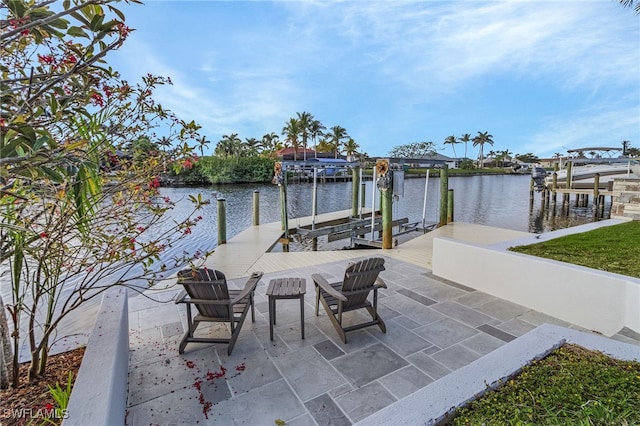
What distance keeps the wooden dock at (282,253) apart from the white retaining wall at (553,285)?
112 cm

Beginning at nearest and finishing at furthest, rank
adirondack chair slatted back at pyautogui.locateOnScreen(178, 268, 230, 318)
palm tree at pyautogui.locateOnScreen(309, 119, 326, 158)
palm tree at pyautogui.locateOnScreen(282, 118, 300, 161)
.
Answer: adirondack chair slatted back at pyautogui.locateOnScreen(178, 268, 230, 318) < palm tree at pyautogui.locateOnScreen(282, 118, 300, 161) < palm tree at pyautogui.locateOnScreen(309, 119, 326, 158)

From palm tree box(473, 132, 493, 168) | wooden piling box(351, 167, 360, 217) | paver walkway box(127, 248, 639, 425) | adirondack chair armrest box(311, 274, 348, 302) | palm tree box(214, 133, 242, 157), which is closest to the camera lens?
paver walkway box(127, 248, 639, 425)

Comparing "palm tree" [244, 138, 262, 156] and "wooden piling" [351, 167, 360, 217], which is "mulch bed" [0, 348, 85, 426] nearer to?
"wooden piling" [351, 167, 360, 217]

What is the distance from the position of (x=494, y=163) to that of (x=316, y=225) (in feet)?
264

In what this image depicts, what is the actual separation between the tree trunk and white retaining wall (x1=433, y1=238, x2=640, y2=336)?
5095mm

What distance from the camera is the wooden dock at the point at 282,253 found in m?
6.14

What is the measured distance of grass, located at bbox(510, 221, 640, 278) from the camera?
13.5 ft

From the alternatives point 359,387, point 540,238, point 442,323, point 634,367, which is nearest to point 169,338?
point 359,387

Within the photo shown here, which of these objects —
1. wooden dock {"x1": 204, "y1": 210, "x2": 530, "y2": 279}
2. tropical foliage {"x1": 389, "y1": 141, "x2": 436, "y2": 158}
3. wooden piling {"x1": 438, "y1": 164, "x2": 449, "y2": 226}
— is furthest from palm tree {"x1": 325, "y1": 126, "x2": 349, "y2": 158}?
wooden dock {"x1": 204, "y1": 210, "x2": 530, "y2": 279}

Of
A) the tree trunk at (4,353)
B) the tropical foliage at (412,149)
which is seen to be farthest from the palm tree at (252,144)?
the tree trunk at (4,353)

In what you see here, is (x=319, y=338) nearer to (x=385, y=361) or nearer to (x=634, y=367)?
(x=385, y=361)

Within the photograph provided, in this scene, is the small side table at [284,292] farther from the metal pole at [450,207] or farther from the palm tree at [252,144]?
the palm tree at [252,144]

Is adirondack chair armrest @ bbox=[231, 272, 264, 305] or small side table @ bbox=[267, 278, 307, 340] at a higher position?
adirondack chair armrest @ bbox=[231, 272, 264, 305]

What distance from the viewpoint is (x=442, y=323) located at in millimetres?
3605
